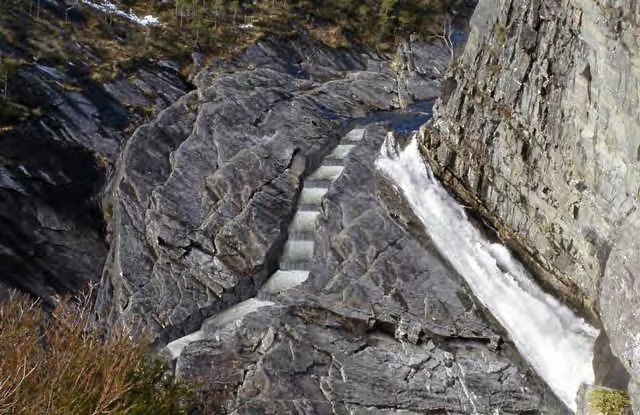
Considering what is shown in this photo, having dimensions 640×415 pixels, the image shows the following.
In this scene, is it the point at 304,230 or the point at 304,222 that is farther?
the point at 304,222

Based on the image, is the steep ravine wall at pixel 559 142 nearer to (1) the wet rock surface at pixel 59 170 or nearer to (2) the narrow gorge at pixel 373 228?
(2) the narrow gorge at pixel 373 228

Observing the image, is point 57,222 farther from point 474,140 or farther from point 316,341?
point 474,140

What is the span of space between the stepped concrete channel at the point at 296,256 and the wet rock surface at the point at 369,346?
51 cm

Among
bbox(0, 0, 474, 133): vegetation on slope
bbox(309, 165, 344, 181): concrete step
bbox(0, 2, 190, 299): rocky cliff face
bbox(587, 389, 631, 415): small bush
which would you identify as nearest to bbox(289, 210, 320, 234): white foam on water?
bbox(309, 165, 344, 181): concrete step

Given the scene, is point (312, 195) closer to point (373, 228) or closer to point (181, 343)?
point (373, 228)

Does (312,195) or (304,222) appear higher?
(312,195)

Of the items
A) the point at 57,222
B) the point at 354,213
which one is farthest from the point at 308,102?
the point at 57,222

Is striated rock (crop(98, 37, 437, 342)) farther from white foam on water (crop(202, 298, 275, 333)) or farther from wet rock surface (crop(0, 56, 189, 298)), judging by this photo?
wet rock surface (crop(0, 56, 189, 298))

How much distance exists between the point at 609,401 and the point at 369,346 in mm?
7733

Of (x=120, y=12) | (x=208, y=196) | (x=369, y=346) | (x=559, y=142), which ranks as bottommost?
(x=369, y=346)

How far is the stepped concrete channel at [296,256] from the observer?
24625 millimetres

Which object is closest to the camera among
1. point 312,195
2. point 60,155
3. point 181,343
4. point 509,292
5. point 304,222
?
point 509,292

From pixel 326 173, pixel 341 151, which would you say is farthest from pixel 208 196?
pixel 341 151

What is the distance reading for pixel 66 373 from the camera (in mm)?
11070
